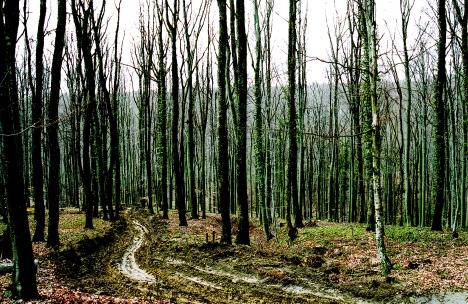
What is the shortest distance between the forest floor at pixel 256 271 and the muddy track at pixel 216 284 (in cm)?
2

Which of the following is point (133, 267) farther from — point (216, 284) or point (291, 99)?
point (291, 99)

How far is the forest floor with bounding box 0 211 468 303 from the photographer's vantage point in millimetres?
9359

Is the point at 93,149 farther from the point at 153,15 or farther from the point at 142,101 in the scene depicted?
the point at 153,15

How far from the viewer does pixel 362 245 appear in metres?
15.1

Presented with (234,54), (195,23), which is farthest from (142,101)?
(234,54)

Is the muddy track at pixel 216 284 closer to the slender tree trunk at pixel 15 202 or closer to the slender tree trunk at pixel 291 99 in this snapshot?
the slender tree trunk at pixel 15 202

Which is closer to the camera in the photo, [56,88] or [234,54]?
[56,88]

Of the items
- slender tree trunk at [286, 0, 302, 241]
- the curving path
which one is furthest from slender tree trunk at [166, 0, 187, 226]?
slender tree trunk at [286, 0, 302, 241]

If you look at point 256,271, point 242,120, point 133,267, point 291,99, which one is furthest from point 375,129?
point 133,267

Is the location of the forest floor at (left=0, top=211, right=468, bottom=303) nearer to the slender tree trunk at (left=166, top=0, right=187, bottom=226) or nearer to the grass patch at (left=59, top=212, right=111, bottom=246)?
the grass patch at (left=59, top=212, right=111, bottom=246)

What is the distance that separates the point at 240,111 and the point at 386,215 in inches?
1100

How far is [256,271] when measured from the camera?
1148 centimetres

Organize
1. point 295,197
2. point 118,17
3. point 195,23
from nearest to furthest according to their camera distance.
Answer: point 295,197, point 195,23, point 118,17

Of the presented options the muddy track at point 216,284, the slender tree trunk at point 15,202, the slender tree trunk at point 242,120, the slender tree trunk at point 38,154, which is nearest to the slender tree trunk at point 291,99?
the slender tree trunk at point 242,120
